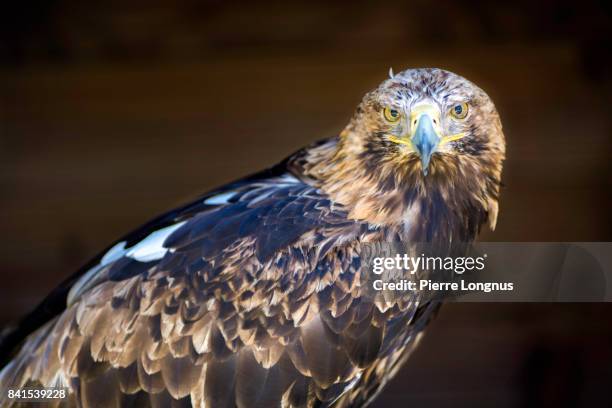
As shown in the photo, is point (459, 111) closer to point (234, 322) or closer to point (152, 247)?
point (234, 322)

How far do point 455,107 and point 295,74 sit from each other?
5.18ft

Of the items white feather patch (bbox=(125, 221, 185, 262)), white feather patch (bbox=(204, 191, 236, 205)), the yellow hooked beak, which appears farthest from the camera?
white feather patch (bbox=(204, 191, 236, 205))

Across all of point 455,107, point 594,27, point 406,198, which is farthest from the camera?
point 594,27

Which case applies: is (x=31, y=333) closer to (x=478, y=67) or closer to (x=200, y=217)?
(x=200, y=217)

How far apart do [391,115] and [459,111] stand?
17cm

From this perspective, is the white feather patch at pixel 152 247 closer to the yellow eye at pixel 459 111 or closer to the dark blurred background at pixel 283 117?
the yellow eye at pixel 459 111

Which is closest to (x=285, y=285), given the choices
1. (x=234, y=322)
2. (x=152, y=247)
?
(x=234, y=322)

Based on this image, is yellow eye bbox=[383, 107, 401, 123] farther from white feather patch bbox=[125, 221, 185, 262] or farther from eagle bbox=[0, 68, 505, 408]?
white feather patch bbox=[125, 221, 185, 262]

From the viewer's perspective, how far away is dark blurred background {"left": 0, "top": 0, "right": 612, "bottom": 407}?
3.30m

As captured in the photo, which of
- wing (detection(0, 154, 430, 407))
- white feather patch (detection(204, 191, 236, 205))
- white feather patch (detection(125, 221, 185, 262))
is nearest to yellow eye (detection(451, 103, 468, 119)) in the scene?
wing (detection(0, 154, 430, 407))

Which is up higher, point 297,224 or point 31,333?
point 297,224

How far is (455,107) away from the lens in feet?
6.38

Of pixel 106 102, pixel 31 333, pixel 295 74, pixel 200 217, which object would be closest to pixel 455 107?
pixel 200 217

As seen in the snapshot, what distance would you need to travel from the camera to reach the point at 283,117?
138 inches
